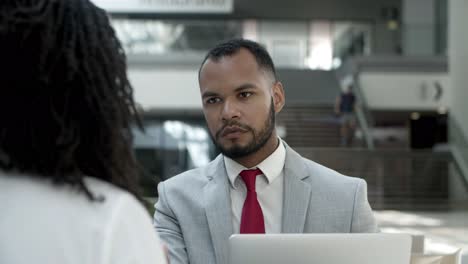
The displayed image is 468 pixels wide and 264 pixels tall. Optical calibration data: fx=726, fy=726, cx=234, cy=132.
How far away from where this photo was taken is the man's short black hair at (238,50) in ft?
8.07

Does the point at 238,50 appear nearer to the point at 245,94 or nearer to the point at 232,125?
the point at 245,94

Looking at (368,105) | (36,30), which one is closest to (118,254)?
(36,30)

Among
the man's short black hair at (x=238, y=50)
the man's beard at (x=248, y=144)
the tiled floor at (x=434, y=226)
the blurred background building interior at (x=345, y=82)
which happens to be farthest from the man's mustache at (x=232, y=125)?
the blurred background building interior at (x=345, y=82)

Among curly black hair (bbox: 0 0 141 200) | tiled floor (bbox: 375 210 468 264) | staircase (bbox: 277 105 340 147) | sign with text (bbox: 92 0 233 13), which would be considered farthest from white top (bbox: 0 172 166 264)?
sign with text (bbox: 92 0 233 13)

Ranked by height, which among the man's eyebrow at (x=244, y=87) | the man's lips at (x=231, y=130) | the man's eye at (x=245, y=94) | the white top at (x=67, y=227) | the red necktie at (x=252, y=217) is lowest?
the red necktie at (x=252, y=217)

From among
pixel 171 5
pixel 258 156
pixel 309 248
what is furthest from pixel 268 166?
pixel 171 5

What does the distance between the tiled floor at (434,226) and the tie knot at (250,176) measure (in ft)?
21.2

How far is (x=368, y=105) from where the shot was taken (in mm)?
21750

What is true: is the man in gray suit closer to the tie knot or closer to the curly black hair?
the tie knot

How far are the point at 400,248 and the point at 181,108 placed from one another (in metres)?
21.5

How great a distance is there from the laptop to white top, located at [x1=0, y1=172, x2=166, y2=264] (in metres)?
0.70

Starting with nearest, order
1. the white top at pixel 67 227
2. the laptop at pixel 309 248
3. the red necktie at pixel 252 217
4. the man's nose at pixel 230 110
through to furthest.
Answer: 1. the white top at pixel 67 227
2. the laptop at pixel 309 248
3. the red necktie at pixel 252 217
4. the man's nose at pixel 230 110

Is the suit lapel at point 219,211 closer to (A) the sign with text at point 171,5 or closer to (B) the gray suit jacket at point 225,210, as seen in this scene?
(B) the gray suit jacket at point 225,210

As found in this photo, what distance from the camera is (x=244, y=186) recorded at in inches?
96.4
